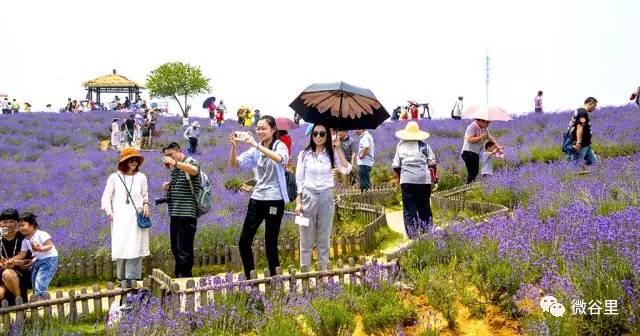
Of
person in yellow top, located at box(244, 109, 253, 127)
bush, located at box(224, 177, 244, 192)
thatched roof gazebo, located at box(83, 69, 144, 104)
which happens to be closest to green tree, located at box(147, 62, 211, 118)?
thatched roof gazebo, located at box(83, 69, 144, 104)

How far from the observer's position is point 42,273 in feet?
20.6

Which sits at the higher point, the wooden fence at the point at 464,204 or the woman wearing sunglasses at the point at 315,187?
the woman wearing sunglasses at the point at 315,187

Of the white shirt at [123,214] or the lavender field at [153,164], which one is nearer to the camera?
the white shirt at [123,214]

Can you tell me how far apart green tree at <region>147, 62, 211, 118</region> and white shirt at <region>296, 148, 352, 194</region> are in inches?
2232

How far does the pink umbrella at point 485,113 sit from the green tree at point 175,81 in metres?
53.5

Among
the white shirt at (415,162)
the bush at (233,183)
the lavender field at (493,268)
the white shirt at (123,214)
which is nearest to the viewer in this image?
the lavender field at (493,268)

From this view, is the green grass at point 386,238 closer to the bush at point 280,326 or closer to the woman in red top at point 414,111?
the bush at point 280,326

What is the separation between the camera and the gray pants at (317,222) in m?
6.21

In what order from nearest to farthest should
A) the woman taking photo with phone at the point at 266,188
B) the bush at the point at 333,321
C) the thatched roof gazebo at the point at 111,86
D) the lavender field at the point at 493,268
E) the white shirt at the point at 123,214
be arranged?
the lavender field at the point at 493,268, the bush at the point at 333,321, the woman taking photo with phone at the point at 266,188, the white shirt at the point at 123,214, the thatched roof gazebo at the point at 111,86

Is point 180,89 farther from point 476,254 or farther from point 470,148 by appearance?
point 476,254

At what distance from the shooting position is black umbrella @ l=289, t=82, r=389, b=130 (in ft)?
22.1

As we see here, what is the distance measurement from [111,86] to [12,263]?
44.6 metres

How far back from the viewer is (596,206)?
6.73 m

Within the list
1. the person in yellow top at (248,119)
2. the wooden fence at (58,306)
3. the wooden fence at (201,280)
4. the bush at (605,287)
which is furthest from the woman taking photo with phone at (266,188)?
the person in yellow top at (248,119)
